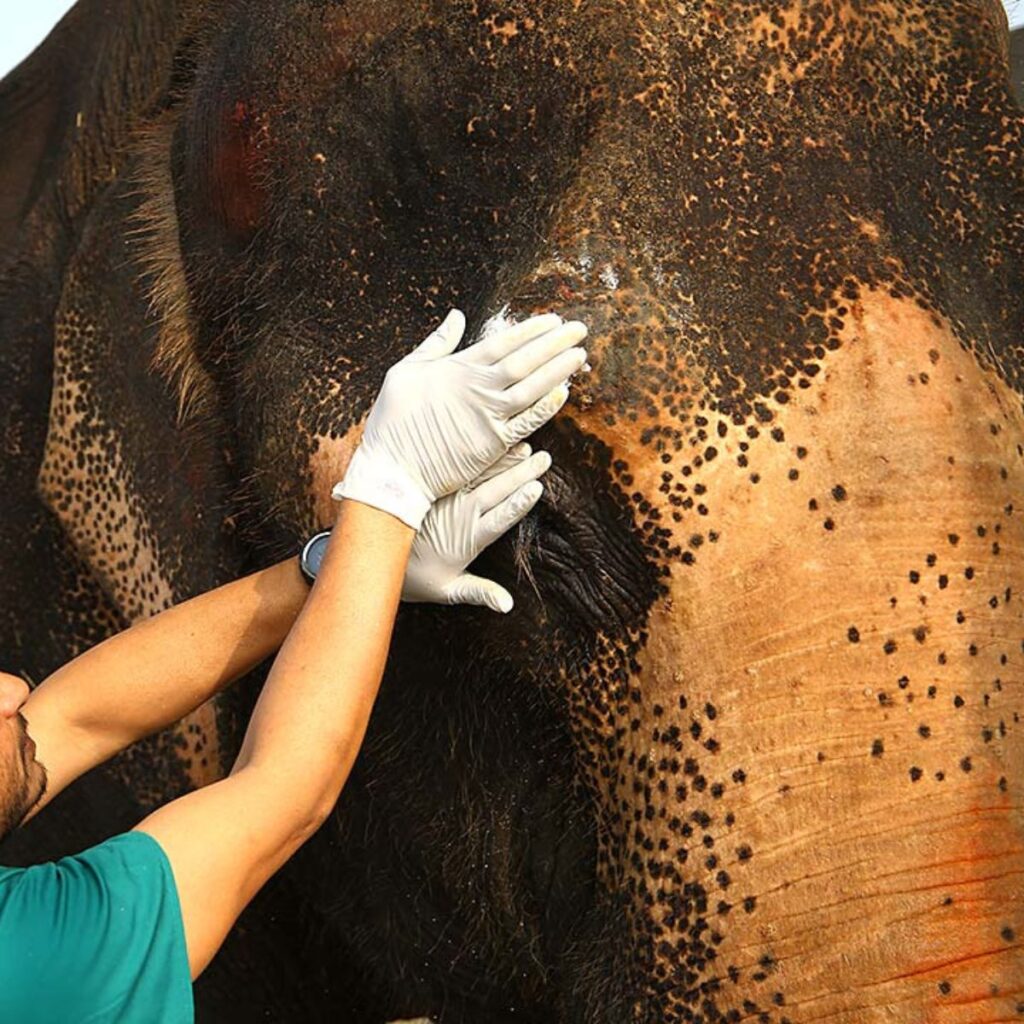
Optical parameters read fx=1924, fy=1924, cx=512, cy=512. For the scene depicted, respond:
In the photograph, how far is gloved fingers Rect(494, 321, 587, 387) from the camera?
1.74 meters

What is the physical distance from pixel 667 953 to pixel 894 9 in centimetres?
99

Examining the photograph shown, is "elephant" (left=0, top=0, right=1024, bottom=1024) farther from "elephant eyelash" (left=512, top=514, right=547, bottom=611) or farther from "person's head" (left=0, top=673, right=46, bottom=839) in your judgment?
"person's head" (left=0, top=673, right=46, bottom=839)

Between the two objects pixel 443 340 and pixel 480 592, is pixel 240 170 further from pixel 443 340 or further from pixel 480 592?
pixel 480 592

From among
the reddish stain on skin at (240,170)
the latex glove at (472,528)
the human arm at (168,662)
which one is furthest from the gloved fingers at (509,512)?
the reddish stain on skin at (240,170)

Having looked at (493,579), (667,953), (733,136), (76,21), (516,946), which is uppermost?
(76,21)

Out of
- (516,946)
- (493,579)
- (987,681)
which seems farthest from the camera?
(516,946)

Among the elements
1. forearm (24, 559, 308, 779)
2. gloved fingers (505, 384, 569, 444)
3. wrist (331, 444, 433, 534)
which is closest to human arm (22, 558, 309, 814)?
forearm (24, 559, 308, 779)

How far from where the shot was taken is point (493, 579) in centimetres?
195

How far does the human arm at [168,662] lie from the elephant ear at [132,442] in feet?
0.99

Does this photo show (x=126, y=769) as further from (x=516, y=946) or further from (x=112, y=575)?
(x=516, y=946)

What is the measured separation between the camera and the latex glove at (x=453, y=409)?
175 centimetres

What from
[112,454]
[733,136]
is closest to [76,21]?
[112,454]

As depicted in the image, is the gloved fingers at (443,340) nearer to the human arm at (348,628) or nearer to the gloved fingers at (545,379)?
the human arm at (348,628)

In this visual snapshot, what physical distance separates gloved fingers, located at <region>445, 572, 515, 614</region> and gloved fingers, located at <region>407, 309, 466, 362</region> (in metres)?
→ 0.22
